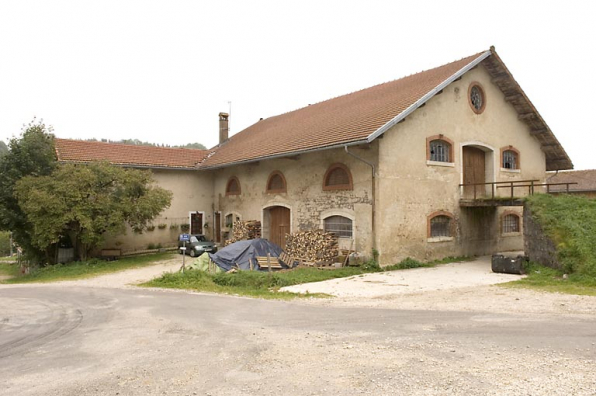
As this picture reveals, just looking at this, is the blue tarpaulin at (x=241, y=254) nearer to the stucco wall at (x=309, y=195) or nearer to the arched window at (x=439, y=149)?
the stucco wall at (x=309, y=195)

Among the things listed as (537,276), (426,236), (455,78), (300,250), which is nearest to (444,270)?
→ (426,236)

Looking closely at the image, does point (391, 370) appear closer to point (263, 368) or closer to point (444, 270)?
point (263, 368)

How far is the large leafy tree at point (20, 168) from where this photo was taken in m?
19.8

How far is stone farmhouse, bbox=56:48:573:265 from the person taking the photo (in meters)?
15.9

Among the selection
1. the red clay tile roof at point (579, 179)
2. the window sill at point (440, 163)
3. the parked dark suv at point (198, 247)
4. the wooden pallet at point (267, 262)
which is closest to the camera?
the wooden pallet at point (267, 262)

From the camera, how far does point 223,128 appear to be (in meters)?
30.0

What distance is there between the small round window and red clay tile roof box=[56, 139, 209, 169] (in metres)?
15.8

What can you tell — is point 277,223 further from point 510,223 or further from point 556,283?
point 556,283

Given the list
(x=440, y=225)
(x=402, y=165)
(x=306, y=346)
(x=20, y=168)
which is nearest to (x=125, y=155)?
(x=20, y=168)

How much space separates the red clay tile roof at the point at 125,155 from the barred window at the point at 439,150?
47.0ft

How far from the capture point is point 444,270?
50.4ft

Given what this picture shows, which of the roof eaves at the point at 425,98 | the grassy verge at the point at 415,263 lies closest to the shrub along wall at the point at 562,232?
the grassy verge at the point at 415,263

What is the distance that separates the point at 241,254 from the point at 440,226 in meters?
8.30

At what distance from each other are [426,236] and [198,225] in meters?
14.5
